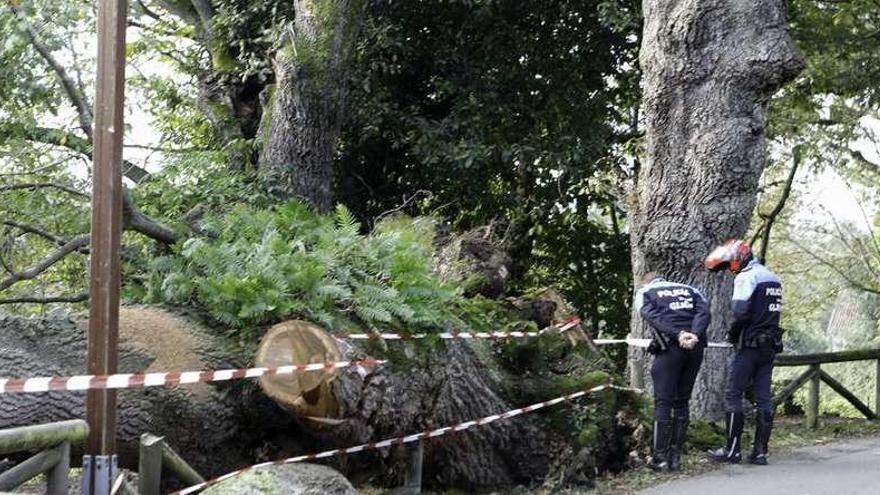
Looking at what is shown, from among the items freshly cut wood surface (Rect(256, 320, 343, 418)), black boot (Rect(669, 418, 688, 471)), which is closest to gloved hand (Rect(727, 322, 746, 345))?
black boot (Rect(669, 418, 688, 471))

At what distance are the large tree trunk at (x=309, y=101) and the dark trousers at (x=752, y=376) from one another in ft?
19.4

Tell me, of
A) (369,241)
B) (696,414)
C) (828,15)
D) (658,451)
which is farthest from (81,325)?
(828,15)

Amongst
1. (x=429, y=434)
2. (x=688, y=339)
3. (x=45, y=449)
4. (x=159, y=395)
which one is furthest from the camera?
(x=688, y=339)

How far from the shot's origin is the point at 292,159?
13320 millimetres

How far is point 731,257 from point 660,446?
1.98 m

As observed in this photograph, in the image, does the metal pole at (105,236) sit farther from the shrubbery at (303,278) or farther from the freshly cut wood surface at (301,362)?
the shrubbery at (303,278)

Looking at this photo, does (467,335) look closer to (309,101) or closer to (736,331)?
(736,331)

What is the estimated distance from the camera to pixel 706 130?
11.5 metres

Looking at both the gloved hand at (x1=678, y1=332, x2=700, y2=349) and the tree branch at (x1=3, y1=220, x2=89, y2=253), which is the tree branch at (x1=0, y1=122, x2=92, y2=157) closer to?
the tree branch at (x1=3, y1=220, x2=89, y2=253)

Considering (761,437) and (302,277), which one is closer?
(302,277)

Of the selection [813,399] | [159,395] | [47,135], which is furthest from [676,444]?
[47,135]

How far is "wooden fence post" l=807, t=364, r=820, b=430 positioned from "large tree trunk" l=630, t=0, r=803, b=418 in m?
2.73

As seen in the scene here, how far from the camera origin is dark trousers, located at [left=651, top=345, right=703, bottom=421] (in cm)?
939

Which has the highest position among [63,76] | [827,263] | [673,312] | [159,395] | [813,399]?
[63,76]
